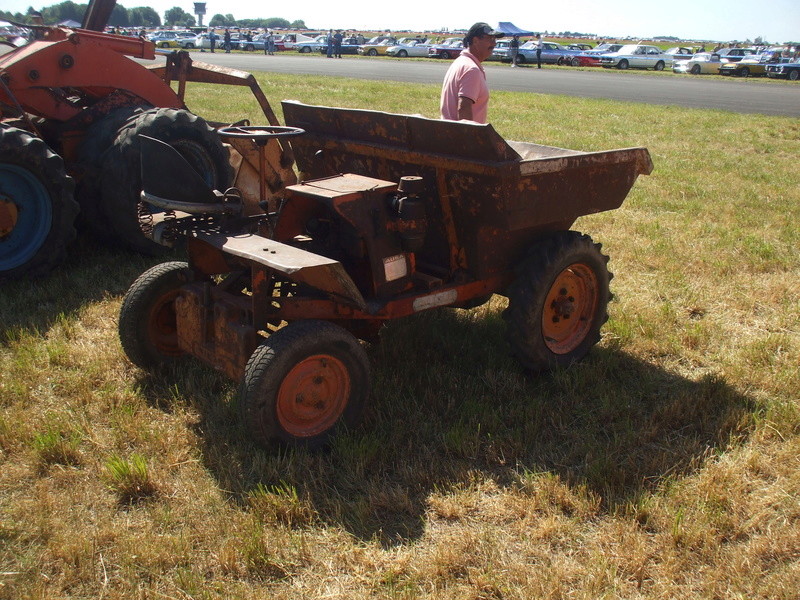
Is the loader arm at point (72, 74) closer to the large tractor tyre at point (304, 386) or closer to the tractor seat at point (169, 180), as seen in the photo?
the tractor seat at point (169, 180)

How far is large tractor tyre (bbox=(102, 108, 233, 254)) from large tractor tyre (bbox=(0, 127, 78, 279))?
39cm

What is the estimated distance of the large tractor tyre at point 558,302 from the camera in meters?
4.24

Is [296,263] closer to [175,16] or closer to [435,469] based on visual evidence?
[435,469]

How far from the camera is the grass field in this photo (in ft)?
9.49

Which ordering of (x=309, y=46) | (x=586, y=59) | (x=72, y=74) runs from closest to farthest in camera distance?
(x=72, y=74) < (x=586, y=59) < (x=309, y=46)

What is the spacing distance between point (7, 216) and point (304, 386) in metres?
3.30

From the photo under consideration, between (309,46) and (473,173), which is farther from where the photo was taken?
(309,46)

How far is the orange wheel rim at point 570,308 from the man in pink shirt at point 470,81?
171cm

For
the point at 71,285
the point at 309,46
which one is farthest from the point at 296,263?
the point at 309,46

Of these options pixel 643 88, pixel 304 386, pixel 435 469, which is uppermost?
pixel 643 88

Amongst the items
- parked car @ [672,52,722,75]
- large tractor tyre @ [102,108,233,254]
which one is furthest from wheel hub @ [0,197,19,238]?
parked car @ [672,52,722,75]

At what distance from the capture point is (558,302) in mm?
4535

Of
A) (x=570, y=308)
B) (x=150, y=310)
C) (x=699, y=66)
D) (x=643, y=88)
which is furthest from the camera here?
(x=699, y=66)

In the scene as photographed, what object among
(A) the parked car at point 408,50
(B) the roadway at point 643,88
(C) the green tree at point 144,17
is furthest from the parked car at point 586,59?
(C) the green tree at point 144,17
